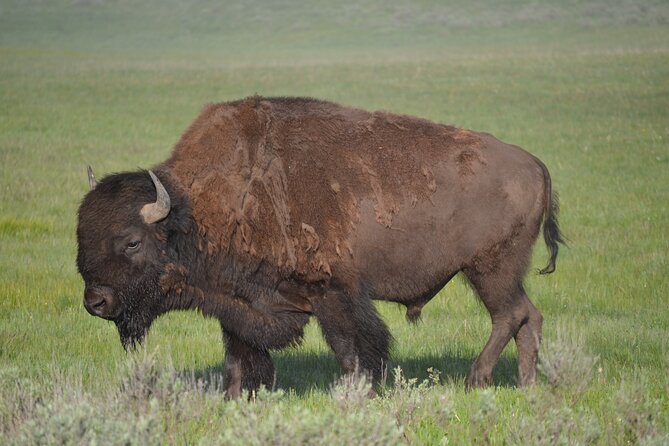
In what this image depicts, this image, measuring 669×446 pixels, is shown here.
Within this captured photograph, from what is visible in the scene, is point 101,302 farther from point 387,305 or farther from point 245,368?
point 387,305

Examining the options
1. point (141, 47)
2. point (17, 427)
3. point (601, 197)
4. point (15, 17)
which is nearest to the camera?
point (17, 427)

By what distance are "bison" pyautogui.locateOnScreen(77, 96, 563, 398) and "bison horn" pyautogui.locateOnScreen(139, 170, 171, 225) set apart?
14 millimetres

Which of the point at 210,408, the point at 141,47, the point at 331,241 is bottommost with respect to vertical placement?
Answer: the point at 141,47

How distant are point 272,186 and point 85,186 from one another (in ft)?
33.9

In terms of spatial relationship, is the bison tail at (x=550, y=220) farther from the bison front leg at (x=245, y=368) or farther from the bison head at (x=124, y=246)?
the bison head at (x=124, y=246)

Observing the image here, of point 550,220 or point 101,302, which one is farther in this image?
point 550,220

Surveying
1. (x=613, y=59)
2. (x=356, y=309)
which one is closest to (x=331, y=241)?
(x=356, y=309)

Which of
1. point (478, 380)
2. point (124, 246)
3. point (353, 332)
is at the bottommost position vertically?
point (478, 380)

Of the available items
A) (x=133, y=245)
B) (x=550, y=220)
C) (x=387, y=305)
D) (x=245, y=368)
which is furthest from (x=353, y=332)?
(x=387, y=305)

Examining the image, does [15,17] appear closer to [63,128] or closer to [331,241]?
[63,128]

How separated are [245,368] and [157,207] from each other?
137 centimetres

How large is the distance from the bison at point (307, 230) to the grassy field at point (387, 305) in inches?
16.0

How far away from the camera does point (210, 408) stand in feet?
18.5

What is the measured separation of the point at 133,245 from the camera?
21.9 ft
